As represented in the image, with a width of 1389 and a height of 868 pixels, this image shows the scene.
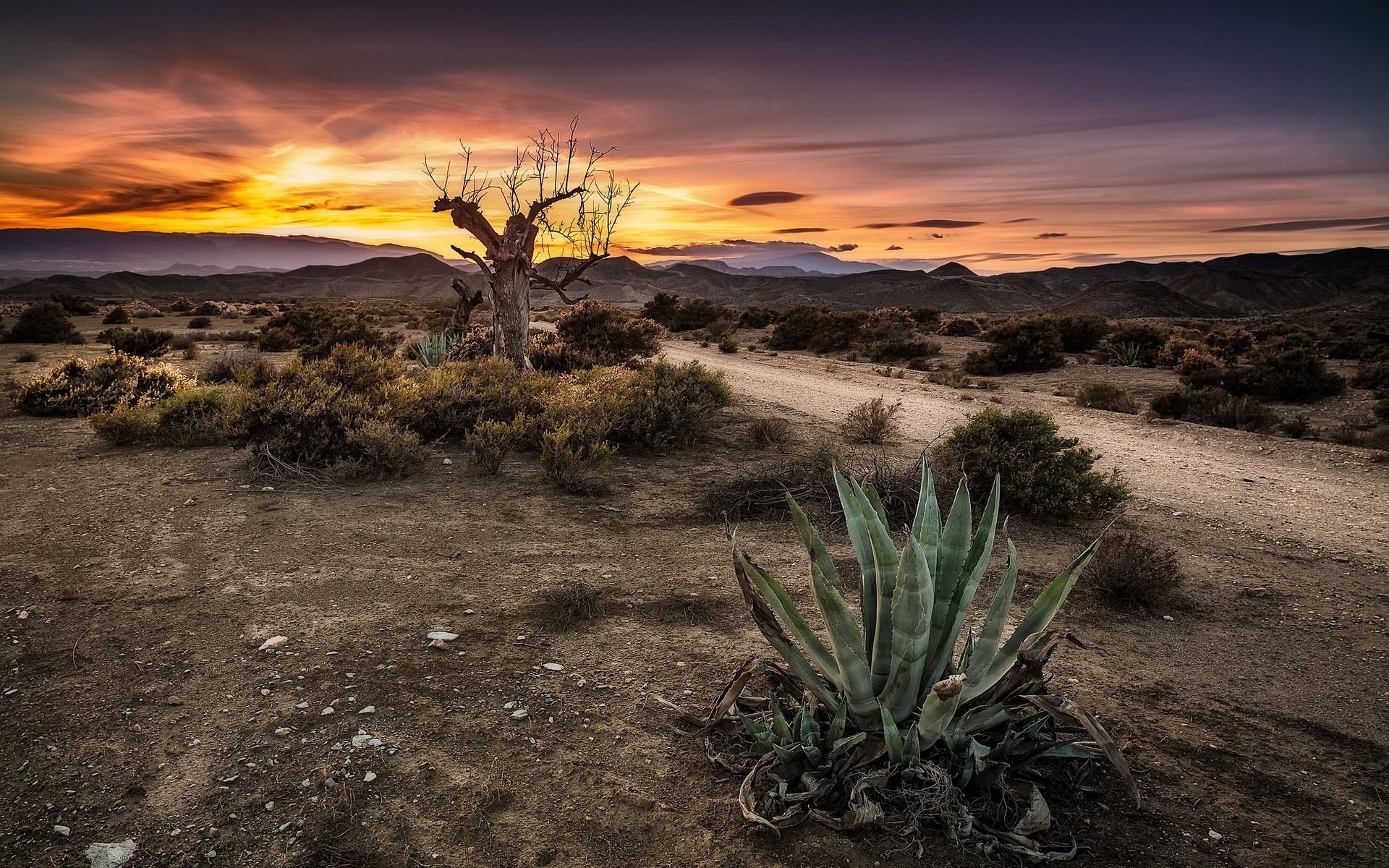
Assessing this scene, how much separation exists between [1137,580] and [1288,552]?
2322 mm

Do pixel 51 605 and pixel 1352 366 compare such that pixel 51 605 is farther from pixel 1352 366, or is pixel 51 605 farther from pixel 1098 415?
pixel 1352 366

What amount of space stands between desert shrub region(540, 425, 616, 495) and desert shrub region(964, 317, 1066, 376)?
Result: 16160 mm

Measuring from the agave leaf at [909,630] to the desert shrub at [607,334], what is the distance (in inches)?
593

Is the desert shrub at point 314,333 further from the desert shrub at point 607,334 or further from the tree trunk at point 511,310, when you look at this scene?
the desert shrub at point 607,334

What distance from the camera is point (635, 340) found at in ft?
61.0

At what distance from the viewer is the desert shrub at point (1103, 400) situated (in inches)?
564

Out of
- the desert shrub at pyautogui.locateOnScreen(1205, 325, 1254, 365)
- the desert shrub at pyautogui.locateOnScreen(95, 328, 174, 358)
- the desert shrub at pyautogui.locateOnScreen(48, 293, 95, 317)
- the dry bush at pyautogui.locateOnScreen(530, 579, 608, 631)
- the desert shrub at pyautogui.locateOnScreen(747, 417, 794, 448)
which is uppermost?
the desert shrub at pyautogui.locateOnScreen(48, 293, 95, 317)

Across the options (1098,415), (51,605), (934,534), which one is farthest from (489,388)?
(1098,415)

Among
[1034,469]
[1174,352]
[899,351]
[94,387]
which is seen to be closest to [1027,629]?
[1034,469]

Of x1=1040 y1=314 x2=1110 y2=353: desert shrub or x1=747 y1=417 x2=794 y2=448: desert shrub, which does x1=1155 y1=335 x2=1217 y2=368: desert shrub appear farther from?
x1=747 y1=417 x2=794 y2=448: desert shrub

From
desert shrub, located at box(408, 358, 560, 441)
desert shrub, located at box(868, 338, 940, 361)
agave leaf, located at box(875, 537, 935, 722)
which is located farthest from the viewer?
desert shrub, located at box(868, 338, 940, 361)

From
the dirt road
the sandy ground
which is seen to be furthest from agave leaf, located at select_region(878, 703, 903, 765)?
the dirt road

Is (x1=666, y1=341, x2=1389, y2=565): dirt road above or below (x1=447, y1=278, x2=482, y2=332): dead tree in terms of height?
below

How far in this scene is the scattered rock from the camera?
2578mm
